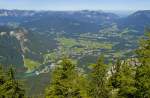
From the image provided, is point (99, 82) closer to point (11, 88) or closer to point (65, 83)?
point (65, 83)

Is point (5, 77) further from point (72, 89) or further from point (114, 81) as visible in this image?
point (114, 81)

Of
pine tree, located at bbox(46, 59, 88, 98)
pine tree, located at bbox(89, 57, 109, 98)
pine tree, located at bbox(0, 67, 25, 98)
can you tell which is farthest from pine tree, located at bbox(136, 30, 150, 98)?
pine tree, located at bbox(0, 67, 25, 98)

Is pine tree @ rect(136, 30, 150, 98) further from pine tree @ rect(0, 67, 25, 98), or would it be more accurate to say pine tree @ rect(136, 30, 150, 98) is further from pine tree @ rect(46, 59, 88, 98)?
pine tree @ rect(0, 67, 25, 98)

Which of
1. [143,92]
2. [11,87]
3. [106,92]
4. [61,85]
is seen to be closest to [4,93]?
[11,87]

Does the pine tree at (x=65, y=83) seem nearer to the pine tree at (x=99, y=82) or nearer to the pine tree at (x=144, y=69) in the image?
the pine tree at (x=99, y=82)

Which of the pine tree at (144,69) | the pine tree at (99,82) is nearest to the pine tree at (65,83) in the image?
the pine tree at (99,82)

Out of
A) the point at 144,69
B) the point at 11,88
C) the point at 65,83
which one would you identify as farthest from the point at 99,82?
the point at 11,88
